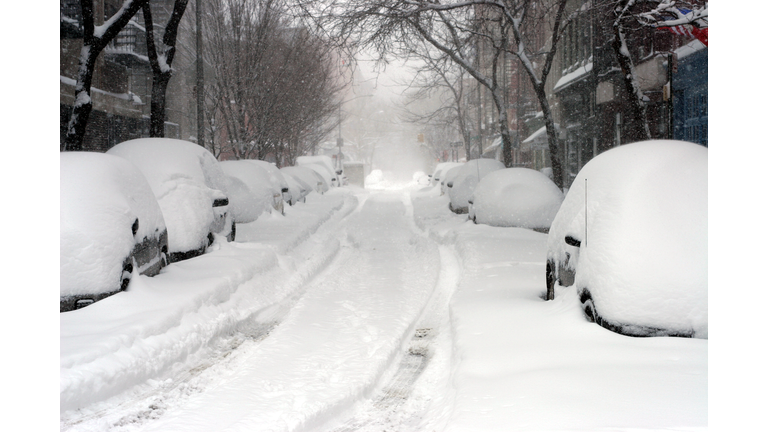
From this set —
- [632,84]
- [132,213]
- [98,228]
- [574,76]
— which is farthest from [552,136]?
[574,76]

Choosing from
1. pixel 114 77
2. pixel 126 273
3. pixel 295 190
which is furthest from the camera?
pixel 114 77

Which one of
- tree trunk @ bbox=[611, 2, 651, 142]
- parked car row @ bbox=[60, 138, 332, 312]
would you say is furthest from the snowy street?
tree trunk @ bbox=[611, 2, 651, 142]

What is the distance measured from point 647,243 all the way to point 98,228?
4.94 meters

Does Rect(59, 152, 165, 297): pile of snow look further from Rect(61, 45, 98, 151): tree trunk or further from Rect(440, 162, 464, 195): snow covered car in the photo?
Rect(440, 162, 464, 195): snow covered car

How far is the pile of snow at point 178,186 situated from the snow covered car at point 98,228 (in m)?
1.65

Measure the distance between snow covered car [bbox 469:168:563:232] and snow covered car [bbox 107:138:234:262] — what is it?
644 centimetres

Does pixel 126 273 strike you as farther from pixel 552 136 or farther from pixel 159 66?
pixel 552 136

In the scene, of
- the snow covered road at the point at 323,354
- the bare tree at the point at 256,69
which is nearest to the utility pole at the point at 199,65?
the bare tree at the point at 256,69

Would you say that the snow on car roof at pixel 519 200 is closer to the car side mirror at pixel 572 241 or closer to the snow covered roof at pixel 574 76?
the car side mirror at pixel 572 241

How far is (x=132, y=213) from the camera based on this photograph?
6641 mm

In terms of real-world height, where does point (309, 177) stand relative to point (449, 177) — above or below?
above

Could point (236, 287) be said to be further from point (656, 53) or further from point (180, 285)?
point (656, 53)

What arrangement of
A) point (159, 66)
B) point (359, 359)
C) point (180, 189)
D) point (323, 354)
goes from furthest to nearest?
point (159, 66), point (180, 189), point (323, 354), point (359, 359)

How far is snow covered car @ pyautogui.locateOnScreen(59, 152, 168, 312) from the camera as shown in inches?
221
